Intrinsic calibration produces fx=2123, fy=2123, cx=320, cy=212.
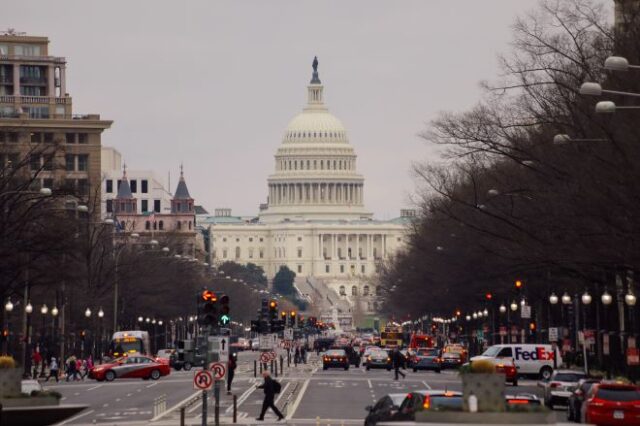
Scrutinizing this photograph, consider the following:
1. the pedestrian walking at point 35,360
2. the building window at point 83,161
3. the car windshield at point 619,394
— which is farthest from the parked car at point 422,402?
the building window at point 83,161

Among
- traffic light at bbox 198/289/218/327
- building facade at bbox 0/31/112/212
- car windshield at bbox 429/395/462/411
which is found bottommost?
car windshield at bbox 429/395/462/411

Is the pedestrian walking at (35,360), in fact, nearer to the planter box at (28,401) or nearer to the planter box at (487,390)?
the planter box at (28,401)

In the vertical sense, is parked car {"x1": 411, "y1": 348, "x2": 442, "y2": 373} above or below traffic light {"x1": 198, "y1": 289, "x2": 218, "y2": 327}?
below

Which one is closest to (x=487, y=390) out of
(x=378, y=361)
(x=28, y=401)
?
(x=28, y=401)

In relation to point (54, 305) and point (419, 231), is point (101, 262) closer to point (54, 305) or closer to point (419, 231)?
point (54, 305)

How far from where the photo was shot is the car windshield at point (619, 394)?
168 ft

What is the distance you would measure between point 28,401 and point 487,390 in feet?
30.3

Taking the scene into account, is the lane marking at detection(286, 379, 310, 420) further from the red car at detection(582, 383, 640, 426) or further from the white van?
the red car at detection(582, 383, 640, 426)

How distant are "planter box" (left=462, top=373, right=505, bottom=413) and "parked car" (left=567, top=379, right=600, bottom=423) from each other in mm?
21118

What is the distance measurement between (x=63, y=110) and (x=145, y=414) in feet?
437

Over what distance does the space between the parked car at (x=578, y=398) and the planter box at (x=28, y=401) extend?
19.2 meters

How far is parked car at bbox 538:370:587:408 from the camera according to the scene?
64750 millimetres

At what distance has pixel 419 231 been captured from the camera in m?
157

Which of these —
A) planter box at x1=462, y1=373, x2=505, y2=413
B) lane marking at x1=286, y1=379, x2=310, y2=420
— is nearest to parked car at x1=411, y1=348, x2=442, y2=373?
lane marking at x1=286, y1=379, x2=310, y2=420
